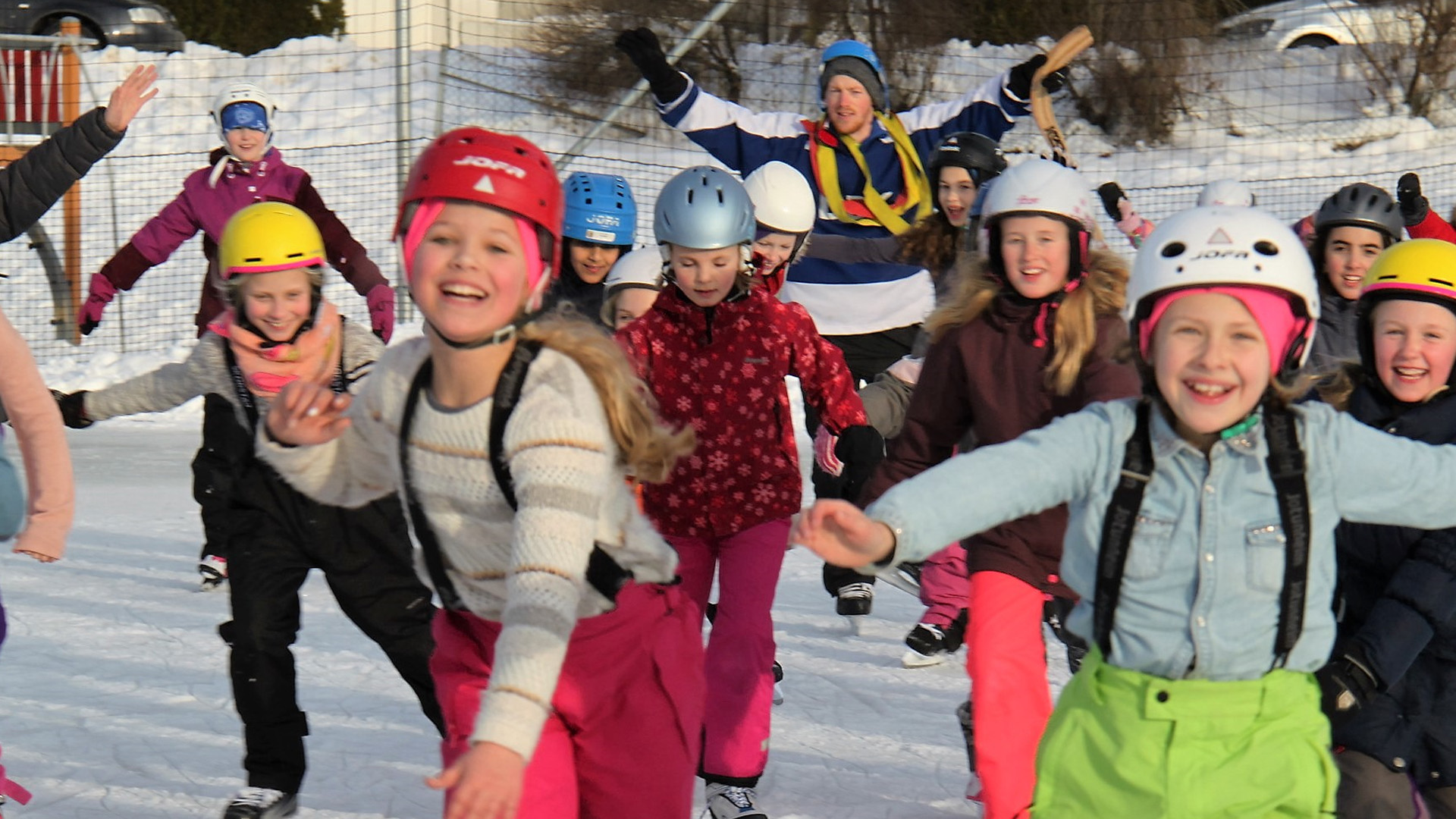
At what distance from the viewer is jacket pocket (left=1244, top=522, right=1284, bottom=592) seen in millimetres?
2742

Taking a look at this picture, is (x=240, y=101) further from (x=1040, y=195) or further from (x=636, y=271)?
(x=1040, y=195)

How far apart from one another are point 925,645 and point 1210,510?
135 inches

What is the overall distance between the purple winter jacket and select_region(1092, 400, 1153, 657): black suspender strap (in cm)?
532

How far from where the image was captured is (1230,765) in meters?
2.69

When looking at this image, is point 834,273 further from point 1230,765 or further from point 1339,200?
point 1230,765

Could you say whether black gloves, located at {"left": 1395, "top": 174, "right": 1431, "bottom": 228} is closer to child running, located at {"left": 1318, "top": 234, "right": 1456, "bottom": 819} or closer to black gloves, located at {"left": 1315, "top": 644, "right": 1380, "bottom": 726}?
child running, located at {"left": 1318, "top": 234, "right": 1456, "bottom": 819}

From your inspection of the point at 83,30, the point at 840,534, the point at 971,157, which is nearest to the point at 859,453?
the point at 840,534

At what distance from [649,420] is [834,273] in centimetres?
431

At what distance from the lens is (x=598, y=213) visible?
601 centimetres

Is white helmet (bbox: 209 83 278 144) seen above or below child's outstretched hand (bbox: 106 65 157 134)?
above

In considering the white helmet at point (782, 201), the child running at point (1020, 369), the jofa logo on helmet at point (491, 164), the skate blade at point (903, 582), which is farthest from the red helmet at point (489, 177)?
the skate blade at point (903, 582)

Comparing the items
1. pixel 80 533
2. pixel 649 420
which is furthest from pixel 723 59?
pixel 649 420

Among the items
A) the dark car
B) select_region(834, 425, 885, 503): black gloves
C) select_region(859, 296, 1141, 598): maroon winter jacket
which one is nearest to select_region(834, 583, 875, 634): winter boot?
select_region(834, 425, 885, 503): black gloves

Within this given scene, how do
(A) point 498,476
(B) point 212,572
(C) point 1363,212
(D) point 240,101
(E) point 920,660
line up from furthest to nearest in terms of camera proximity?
(D) point 240,101
(B) point 212,572
(E) point 920,660
(C) point 1363,212
(A) point 498,476
